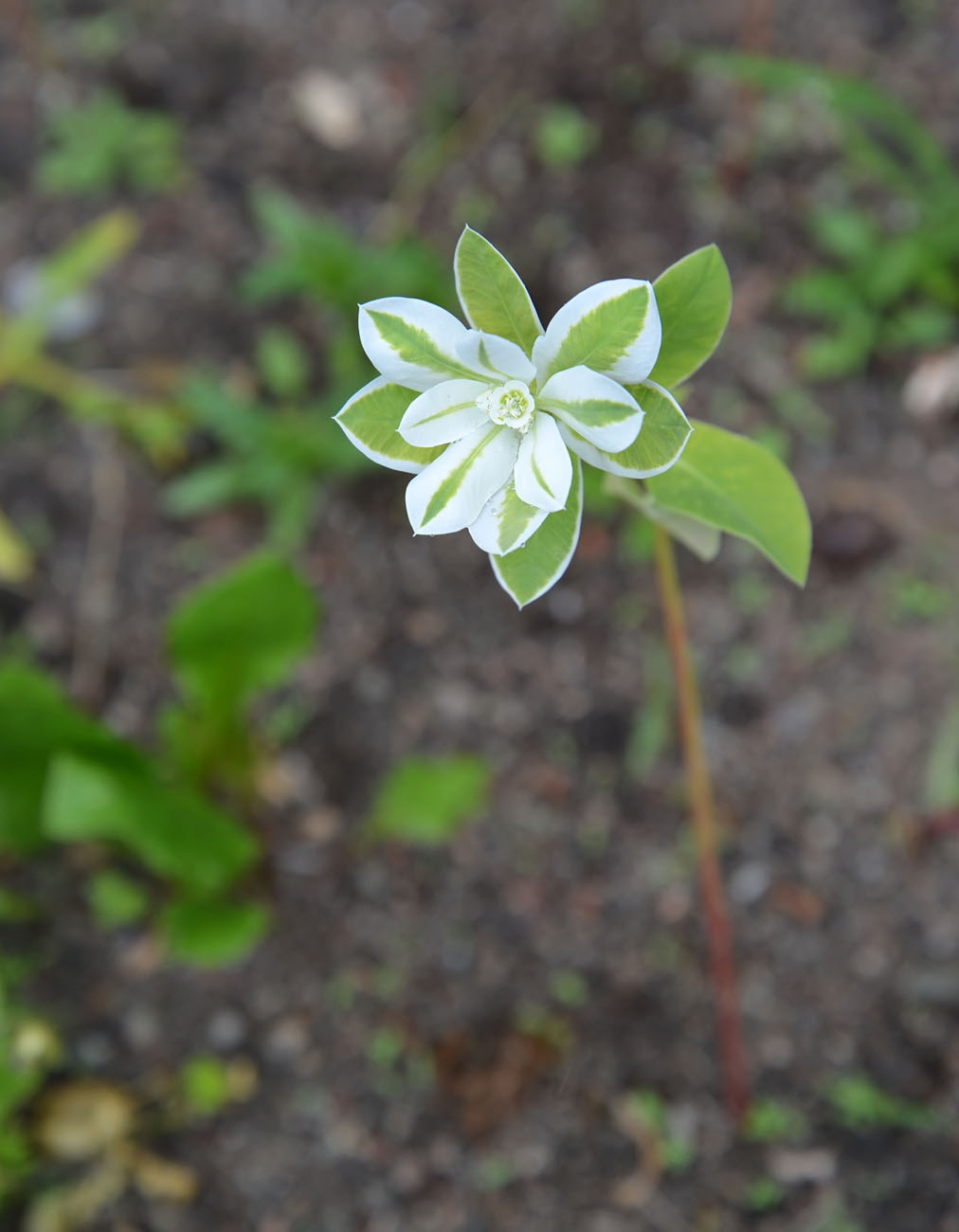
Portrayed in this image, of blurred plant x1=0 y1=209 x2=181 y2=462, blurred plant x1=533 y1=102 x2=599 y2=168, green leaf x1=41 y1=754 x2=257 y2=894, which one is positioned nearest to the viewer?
green leaf x1=41 y1=754 x2=257 y2=894

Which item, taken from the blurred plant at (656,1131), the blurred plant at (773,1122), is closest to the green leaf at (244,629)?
the blurred plant at (656,1131)

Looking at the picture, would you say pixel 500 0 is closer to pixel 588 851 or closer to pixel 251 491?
pixel 251 491

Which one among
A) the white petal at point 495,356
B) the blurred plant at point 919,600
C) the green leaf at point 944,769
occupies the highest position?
the white petal at point 495,356

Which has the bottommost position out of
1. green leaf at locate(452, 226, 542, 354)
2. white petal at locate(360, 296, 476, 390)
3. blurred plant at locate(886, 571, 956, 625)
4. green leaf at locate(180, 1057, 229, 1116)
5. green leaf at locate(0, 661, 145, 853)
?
green leaf at locate(180, 1057, 229, 1116)

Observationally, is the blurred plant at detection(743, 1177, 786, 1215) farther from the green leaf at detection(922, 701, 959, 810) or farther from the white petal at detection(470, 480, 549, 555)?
the white petal at detection(470, 480, 549, 555)

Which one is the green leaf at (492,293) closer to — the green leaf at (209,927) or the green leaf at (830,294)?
the green leaf at (209,927)

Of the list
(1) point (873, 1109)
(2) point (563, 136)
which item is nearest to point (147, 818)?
→ (1) point (873, 1109)

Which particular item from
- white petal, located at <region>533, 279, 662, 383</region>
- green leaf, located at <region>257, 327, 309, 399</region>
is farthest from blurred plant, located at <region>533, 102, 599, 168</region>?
white petal, located at <region>533, 279, 662, 383</region>
